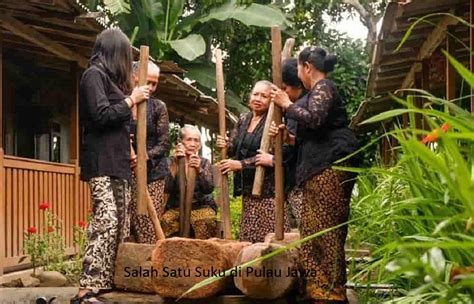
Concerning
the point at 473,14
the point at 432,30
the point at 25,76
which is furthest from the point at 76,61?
the point at 473,14

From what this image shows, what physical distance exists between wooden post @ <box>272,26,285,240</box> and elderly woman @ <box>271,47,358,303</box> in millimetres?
98

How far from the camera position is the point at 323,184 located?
4438 millimetres

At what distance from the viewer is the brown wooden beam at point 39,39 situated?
25.4ft

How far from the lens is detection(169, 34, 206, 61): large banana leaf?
14.5 m

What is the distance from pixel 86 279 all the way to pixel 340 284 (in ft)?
4.65

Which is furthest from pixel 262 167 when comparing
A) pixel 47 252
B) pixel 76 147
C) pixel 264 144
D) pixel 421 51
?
pixel 76 147

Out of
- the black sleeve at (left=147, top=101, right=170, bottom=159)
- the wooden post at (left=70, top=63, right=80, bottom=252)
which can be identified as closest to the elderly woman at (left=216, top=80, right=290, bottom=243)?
the black sleeve at (left=147, top=101, right=170, bottom=159)

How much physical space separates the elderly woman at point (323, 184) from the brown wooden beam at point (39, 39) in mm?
3986

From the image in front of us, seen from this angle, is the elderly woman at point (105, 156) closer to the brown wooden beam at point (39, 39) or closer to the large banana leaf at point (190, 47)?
the brown wooden beam at point (39, 39)

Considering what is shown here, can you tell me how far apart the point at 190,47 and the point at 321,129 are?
416 inches

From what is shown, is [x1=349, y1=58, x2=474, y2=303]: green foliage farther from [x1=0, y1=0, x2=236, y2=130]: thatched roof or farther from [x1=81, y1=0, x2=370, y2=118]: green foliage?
[x1=81, y1=0, x2=370, y2=118]: green foliage

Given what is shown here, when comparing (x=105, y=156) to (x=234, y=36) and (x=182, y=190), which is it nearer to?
(x=182, y=190)

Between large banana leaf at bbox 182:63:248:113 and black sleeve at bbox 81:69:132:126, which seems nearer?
black sleeve at bbox 81:69:132:126

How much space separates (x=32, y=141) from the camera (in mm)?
13070
